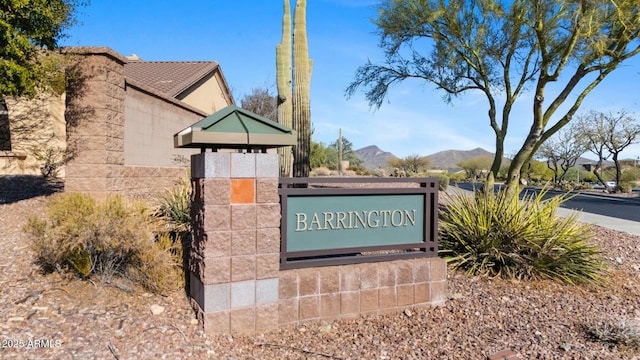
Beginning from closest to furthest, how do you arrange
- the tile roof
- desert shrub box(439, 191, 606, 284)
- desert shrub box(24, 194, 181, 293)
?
desert shrub box(24, 194, 181, 293) < desert shrub box(439, 191, 606, 284) < the tile roof

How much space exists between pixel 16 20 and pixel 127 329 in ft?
21.1

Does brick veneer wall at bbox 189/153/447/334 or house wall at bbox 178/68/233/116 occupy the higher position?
house wall at bbox 178/68/233/116

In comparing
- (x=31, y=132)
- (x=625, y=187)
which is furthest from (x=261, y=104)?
(x=625, y=187)

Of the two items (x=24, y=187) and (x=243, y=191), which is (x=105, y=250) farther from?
(x=24, y=187)

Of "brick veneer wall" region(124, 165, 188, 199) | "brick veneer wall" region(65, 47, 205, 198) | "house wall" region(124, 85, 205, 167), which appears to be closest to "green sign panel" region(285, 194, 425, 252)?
"brick veneer wall" region(124, 165, 188, 199)

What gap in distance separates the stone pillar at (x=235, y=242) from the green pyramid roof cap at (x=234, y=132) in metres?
0.15

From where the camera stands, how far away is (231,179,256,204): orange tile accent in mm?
4172

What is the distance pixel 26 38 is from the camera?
7.22 metres

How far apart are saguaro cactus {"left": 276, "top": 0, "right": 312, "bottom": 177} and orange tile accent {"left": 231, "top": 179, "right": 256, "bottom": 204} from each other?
4.40m

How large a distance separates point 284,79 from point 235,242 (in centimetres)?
555

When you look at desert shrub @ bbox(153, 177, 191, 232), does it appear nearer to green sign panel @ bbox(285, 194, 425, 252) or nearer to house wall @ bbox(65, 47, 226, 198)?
house wall @ bbox(65, 47, 226, 198)

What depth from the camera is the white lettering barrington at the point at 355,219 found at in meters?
4.72

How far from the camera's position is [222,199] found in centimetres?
411

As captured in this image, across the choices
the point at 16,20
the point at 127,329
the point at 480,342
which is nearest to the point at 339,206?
the point at 480,342
